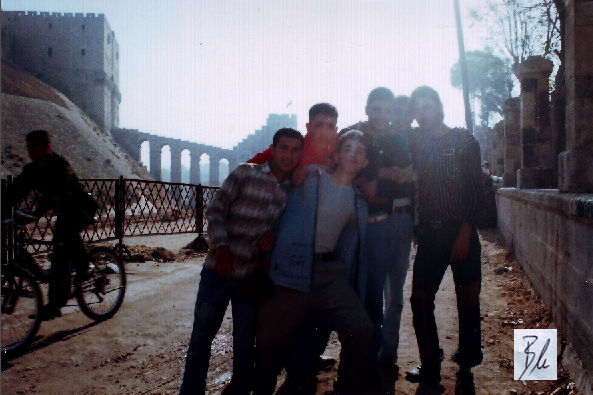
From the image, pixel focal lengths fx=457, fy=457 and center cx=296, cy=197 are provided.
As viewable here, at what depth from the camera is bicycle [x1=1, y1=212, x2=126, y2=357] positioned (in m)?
3.68

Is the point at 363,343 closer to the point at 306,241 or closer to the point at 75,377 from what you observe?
the point at 306,241

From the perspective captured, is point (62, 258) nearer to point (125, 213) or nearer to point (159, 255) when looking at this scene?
point (159, 255)

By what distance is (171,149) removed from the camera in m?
63.5

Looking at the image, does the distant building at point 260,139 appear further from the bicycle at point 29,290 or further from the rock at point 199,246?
the bicycle at point 29,290

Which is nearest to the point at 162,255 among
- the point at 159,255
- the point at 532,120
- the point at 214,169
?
the point at 159,255

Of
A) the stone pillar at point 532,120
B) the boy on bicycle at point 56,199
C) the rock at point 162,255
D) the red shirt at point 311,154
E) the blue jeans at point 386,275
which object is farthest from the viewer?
the rock at point 162,255

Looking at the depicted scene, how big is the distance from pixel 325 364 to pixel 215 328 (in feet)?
3.84

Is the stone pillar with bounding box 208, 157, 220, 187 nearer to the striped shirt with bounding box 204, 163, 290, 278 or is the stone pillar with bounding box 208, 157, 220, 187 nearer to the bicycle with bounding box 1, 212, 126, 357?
the bicycle with bounding box 1, 212, 126, 357

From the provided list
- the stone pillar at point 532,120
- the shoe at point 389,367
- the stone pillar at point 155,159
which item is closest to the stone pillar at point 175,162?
the stone pillar at point 155,159

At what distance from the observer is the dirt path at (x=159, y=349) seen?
121 inches

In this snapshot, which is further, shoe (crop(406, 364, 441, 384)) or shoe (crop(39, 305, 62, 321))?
shoe (crop(39, 305, 62, 321))

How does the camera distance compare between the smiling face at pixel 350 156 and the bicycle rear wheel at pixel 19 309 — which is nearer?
the smiling face at pixel 350 156

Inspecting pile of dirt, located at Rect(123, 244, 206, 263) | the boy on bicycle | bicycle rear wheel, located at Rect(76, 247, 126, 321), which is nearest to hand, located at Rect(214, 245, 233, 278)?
the boy on bicycle

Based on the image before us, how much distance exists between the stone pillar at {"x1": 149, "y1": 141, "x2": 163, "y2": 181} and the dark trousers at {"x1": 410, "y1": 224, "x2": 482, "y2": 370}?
6269 cm
